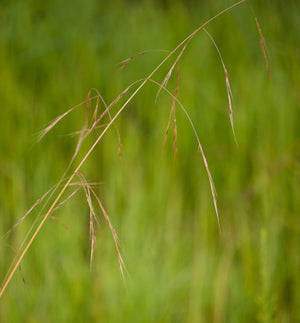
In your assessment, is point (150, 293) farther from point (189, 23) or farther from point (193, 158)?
point (189, 23)

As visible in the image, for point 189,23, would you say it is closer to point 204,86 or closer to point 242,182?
point 204,86

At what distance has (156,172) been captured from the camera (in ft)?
4.42

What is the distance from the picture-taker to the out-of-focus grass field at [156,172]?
0.99 metres

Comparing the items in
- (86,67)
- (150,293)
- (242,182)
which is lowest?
(150,293)

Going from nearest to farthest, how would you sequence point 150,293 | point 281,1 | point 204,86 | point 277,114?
1. point 150,293
2. point 277,114
3. point 204,86
4. point 281,1

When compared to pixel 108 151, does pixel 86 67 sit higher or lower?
higher

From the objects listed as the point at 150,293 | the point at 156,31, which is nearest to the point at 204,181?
the point at 150,293

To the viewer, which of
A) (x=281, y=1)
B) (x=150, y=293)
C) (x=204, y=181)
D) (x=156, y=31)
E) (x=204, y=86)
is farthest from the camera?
(x=156, y=31)

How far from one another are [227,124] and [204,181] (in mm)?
273

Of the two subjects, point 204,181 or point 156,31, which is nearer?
point 204,181

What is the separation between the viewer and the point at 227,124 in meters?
1.55

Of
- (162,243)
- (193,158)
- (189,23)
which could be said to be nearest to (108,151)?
(193,158)

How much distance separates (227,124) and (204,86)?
0.61ft

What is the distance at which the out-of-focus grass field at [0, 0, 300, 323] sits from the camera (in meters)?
0.99
